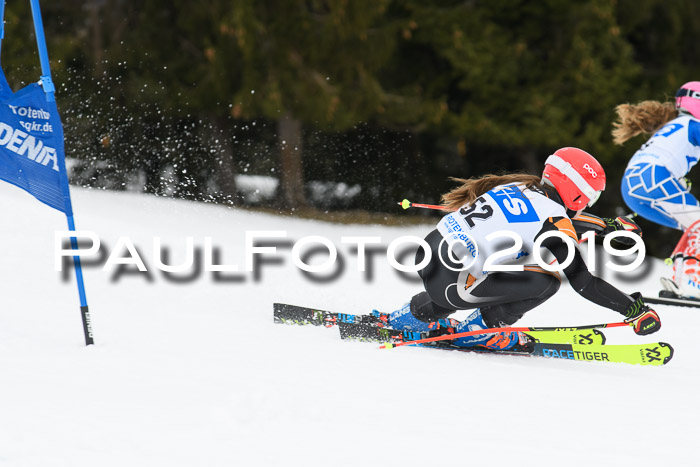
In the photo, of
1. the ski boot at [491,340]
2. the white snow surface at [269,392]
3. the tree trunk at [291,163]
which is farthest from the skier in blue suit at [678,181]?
the tree trunk at [291,163]

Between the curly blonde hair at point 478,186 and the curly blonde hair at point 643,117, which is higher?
the curly blonde hair at point 643,117

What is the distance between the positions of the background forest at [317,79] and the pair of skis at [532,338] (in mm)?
5929

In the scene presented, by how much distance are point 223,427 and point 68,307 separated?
2.28 meters

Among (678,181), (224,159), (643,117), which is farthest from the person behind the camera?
(224,159)

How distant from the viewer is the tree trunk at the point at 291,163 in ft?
39.8

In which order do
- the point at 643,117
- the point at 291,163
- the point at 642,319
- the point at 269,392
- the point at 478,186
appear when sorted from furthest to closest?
the point at 291,163 → the point at 643,117 → the point at 478,186 → the point at 642,319 → the point at 269,392

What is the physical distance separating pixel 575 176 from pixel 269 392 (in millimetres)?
2109

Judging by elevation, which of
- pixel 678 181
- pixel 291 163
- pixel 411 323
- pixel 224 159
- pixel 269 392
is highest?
pixel 224 159

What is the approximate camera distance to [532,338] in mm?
4777

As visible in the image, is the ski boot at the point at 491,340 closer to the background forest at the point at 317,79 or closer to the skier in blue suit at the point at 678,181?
the skier in blue suit at the point at 678,181

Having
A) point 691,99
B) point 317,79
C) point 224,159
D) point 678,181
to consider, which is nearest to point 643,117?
point 691,99

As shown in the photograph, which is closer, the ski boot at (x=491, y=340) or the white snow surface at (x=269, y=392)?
the white snow surface at (x=269, y=392)

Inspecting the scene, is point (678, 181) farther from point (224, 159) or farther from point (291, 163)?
point (224, 159)

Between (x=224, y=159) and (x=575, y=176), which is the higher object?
(x=224, y=159)
